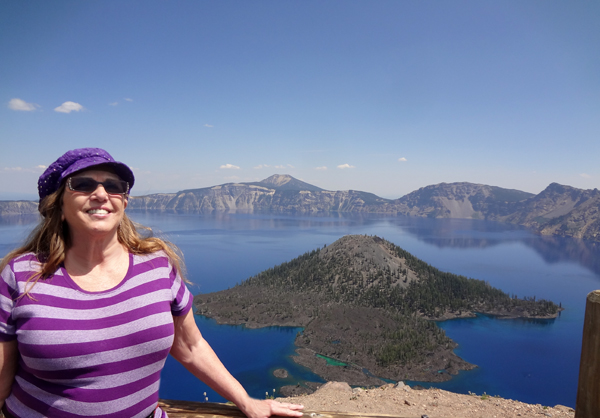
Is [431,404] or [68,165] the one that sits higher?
[68,165]

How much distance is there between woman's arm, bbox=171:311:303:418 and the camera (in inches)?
95.9

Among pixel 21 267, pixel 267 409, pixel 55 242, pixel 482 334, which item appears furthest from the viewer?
pixel 482 334

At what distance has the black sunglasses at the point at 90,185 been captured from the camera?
7.00 ft

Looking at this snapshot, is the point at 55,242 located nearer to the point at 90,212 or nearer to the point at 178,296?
the point at 90,212

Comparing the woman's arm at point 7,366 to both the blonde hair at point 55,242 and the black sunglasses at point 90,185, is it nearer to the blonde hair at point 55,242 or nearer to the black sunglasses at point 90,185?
the blonde hair at point 55,242

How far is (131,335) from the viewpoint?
199 centimetres

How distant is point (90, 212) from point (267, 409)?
178cm

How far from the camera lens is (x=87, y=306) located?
6.30ft

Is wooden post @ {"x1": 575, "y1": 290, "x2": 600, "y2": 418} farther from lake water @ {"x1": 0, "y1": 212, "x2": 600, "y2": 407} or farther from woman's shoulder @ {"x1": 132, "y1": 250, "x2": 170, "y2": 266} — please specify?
lake water @ {"x1": 0, "y1": 212, "x2": 600, "y2": 407}

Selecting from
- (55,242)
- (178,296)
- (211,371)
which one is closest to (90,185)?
(55,242)

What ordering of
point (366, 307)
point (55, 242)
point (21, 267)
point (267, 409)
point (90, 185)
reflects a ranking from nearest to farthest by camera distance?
1. point (21, 267)
2. point (55, 242)
3. point (90, 185)
4. point (267, 409)
5. point (366, 307)

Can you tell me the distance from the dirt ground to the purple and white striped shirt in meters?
7.13

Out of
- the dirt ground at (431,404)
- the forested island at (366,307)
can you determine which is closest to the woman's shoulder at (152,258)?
the dirt ground at (431,404)

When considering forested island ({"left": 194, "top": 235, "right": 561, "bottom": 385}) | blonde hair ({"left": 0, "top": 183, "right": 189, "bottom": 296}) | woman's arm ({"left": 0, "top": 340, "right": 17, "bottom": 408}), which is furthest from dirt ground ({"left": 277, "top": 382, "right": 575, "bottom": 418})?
forested island ({"left": 194, "top": 235, "right": 561, "bottom": 385})
